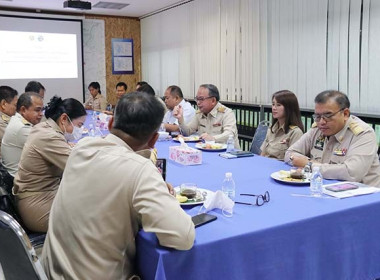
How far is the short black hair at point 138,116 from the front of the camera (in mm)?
1406

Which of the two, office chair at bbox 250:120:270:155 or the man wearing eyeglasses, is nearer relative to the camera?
the man wearing eyeglasses

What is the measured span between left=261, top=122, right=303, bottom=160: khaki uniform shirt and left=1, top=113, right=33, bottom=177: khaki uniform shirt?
1.91 metres

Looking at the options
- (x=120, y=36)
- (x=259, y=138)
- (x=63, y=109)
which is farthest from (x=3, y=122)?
(x=120, y=36)

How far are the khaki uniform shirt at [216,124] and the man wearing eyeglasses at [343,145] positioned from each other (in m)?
1.38

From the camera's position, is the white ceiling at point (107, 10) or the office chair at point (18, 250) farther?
the white ceiling at point (107, 10)

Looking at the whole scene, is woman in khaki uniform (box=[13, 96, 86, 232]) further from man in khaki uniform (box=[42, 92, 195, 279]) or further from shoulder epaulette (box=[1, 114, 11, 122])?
shoulder epaulette (box=[1, 114, 11, 122])

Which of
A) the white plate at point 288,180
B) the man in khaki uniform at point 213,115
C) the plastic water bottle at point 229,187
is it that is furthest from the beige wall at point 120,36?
the plastic water bottle at point 229,187

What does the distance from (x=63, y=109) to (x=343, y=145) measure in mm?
1732

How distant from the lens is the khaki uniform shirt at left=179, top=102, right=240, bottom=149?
12.9ft

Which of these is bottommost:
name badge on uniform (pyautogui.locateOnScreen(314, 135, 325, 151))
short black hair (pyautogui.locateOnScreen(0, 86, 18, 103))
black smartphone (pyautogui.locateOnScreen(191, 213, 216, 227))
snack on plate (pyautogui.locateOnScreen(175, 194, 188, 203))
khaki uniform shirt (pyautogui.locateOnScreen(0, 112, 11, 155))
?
black smartphone (pyautogui.locateOnScreen(191, 213, 216, 227))

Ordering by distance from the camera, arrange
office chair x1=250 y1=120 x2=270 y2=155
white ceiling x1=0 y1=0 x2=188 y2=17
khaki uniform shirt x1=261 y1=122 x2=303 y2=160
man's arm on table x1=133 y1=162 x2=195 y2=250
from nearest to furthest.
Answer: man's arm on table x1=133 y1=162 x2=195 y2=250 < khaki uniform shirt x1=261 y1=122 x2=303 y2=160 < office chair x1=250 y1=120 x2=270 y2=155 < white ceiling x1=0 y1=0 x2=188 y2=17

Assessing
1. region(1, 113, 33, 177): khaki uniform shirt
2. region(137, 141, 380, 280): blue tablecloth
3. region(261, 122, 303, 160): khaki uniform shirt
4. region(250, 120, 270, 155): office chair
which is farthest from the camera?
region(250, 120, 270, 155): office chair

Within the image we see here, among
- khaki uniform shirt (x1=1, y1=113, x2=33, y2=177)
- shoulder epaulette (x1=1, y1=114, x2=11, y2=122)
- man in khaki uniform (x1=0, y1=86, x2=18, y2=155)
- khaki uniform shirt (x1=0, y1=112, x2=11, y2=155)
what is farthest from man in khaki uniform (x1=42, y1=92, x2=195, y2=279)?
man in khaki uniform (x1=0, y1=86, x2=18, y2=155)

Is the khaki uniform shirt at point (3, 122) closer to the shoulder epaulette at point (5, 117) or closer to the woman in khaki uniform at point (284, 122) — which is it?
the shoulder epaulette at point (5, 117)
